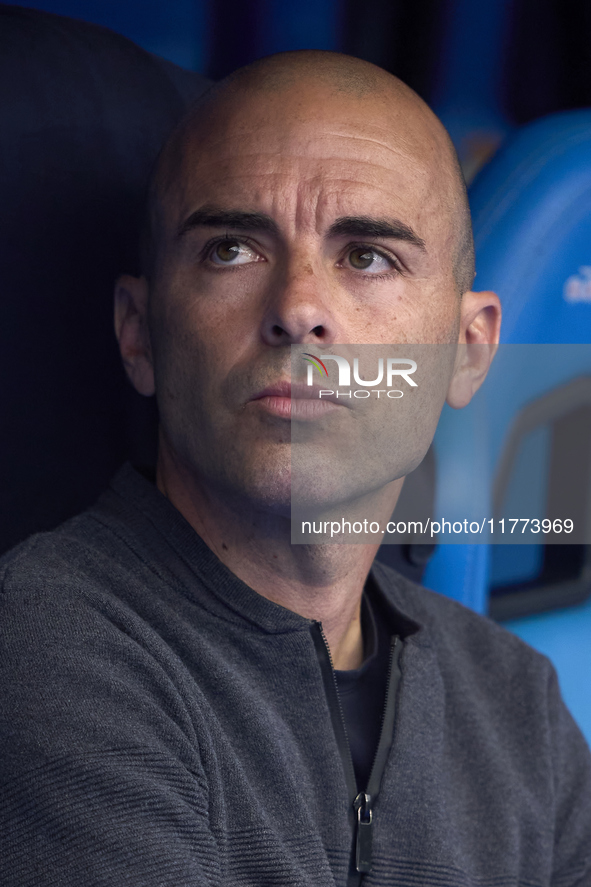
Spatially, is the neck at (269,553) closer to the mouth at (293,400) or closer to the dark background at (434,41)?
the mouth at (293,400)

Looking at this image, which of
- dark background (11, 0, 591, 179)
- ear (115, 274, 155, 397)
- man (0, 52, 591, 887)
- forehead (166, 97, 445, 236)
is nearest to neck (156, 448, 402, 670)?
man (0, 52, 591, 887)

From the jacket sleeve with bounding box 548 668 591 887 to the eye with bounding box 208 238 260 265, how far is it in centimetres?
78

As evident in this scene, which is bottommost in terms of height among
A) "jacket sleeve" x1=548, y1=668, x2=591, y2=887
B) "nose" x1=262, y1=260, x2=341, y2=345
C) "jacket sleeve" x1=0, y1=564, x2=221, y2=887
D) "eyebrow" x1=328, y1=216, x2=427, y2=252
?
"jacket sleeve" x1=548, y1=668, x2=591, y2=887

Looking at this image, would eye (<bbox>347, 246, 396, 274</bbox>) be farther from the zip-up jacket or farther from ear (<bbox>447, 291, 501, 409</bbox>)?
the zip-up jacket

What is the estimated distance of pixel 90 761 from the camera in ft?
2.35

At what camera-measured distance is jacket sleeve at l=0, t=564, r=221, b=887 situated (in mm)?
690

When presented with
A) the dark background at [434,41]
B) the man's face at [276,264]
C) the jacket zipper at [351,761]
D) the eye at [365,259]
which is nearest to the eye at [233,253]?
the man's face at [276,264]

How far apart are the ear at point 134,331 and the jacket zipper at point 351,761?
1.34 ft

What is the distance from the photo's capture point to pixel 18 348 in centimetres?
112

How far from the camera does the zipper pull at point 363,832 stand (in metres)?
0.95

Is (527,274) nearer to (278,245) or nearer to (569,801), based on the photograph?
(278,245)

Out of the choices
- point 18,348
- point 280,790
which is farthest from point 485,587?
point 18,348

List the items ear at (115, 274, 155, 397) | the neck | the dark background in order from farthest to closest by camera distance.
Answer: the dark background < ear at (115, 274, 155, 397) < the neck

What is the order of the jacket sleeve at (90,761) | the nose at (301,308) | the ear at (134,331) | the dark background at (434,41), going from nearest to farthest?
the jacket sleeve at (90,761) < the nose at (301,308) < the ear at (134,331) < the dark background at (434,41)
